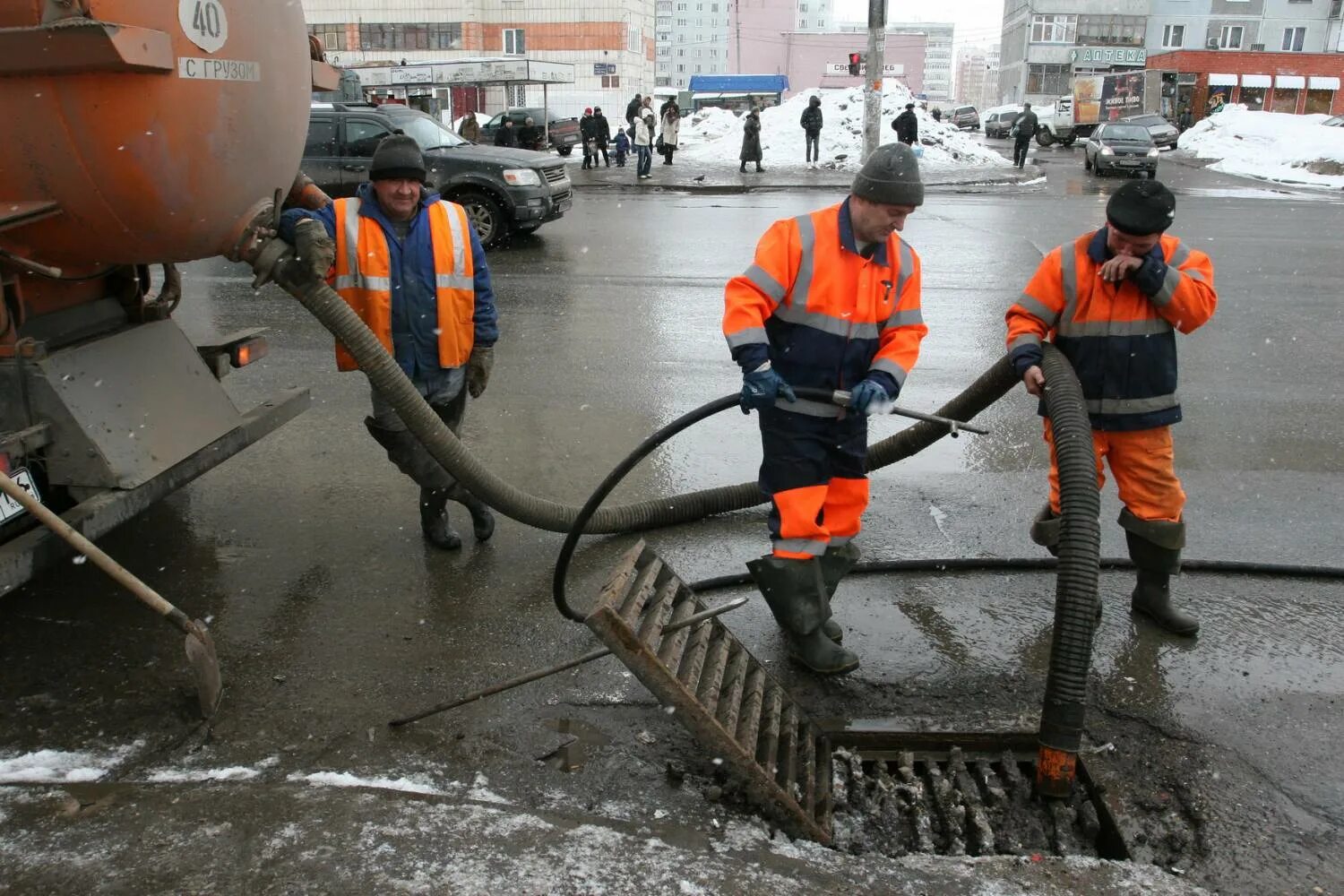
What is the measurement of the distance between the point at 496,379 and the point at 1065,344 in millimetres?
4159

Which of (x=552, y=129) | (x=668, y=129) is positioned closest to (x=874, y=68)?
A: (x=668, y=129)

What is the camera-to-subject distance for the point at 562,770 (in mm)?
3037

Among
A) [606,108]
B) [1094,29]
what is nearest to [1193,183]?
[606,108]

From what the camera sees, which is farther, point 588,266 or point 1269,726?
point 588,266

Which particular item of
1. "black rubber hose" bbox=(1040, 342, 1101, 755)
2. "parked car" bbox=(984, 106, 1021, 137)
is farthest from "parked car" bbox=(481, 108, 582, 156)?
"black rubber hose" bbox=(1040, 342, 1101, 755)

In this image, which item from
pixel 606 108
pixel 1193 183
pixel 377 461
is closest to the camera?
pixel 377 461

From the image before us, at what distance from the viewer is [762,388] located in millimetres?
3189

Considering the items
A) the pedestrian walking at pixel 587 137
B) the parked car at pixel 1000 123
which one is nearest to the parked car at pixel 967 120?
the parked car at pixel 1000 123

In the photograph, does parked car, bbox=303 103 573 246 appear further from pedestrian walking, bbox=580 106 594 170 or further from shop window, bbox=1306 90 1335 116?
shop window, bbox=1306 90 1335 116

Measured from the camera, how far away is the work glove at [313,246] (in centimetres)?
371

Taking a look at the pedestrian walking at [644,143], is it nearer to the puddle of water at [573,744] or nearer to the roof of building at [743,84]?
the puddle of water at [573,744]

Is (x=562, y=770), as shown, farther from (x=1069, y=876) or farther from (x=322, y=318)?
(x=322, y=318)

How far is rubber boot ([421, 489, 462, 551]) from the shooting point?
176 inches

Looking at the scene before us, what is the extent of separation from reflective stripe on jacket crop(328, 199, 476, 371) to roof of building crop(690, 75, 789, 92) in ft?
243
